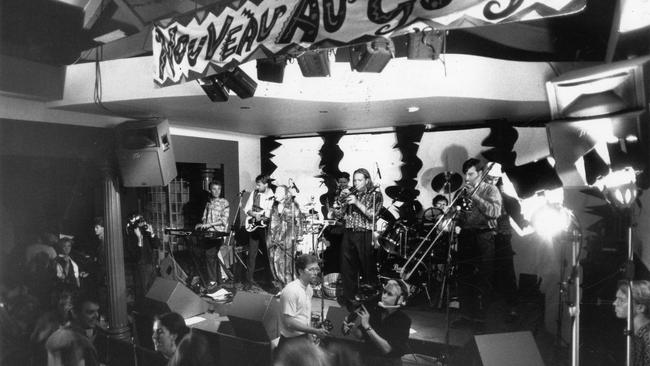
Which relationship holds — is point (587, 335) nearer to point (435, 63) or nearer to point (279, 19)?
point (435, 63)

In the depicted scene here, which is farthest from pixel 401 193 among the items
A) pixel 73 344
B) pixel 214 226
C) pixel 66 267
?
pixel 66 267

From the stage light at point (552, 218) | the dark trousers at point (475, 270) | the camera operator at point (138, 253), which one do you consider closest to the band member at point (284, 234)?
the camera operator at point (138, 253)

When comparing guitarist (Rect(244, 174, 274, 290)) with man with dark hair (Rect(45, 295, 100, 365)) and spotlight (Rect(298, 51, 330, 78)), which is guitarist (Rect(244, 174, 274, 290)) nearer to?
man with dark hair (Rect(45, 295, 100, 365))

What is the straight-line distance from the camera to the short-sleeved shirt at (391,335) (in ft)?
12.0

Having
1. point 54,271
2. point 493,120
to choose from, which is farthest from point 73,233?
point 493,120

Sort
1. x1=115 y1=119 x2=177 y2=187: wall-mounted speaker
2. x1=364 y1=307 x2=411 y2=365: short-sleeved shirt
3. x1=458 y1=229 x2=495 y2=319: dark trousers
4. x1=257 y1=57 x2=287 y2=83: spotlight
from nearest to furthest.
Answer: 1. x1=257 y1=57 x2=287 y2=83: spotlight
2. x1=364 y1=307 x2=411 y2=365: short-sleeved shirt
3. x1=115 y1=119 x2=177 y2=187: wall-mounted speaker
4. x1=458 y1=229 x2=495 y2=319: dark trousers

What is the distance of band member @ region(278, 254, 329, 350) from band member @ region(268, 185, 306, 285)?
7.68 feet

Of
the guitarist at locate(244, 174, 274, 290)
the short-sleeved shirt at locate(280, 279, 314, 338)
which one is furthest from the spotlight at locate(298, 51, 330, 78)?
the guitarist at locate(244, 174, 274, 290)

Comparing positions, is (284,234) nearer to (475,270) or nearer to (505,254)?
(475,270)

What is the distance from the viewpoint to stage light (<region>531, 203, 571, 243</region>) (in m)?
2.38

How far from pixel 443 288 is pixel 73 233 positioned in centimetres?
537

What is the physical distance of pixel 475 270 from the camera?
4824 millimetres

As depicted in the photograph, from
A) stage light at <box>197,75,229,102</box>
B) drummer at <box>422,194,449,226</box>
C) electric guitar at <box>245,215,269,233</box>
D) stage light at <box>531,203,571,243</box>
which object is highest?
stage light at <box>197,75,229,102</box>

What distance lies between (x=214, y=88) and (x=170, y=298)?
258 centimetres
